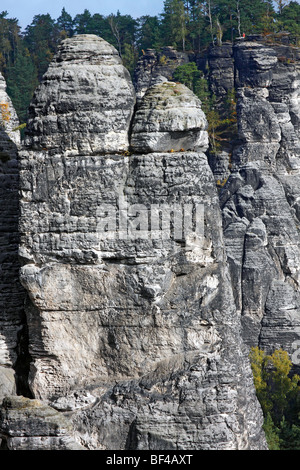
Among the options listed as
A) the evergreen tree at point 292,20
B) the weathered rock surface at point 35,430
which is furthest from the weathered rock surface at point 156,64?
the weathered rock surface at point 35,430

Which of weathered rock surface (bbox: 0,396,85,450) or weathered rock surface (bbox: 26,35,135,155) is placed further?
weathered rock surface (bbox: 26,35,135,155)

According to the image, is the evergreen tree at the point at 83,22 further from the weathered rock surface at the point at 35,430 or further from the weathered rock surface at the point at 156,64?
the weathered rock surface at the point at 35,430

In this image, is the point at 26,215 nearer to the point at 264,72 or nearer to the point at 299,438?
the point at 299,438

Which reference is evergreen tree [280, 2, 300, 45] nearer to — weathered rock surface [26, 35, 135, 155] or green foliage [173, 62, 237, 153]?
green foliage [173, 62, 237, 153]

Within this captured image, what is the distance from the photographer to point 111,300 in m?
16.5

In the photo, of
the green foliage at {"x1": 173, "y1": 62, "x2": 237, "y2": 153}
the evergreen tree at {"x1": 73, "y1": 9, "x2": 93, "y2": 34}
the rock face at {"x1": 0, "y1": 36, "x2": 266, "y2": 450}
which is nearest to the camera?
the rock face at {"x1": 0, "y1": 36, "x2": 266, "y2": 450}

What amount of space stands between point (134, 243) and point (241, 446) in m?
4.15

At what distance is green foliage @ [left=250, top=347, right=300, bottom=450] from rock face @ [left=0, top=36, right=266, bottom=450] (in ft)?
70.3

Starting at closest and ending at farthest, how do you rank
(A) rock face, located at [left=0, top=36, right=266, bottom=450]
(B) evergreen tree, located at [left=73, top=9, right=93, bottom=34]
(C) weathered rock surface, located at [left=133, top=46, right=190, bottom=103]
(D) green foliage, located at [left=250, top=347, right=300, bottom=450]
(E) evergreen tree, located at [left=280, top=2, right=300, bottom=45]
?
1. (A) rock face, located at [left=0, top=36, right=266, bottom=450]
2. (D) green foliage, located at [left=250, top=347, right=300, bottom=450]
3. (E) evergreen tree, located at [left=280, top=2, right=300, bottom=45]
4. (C) weathered rock surface, located at [left=133, top=46, right=190, bottom=103]
5. (B) evergreen tree, located at [left=73, top=9, right=93, bottom=34]

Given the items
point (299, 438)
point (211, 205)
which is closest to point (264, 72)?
point (299, 438)

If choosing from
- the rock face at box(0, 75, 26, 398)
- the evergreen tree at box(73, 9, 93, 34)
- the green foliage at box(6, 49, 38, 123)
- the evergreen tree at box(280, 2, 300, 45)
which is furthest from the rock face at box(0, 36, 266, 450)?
the evergreen tree at box(73, 9, 93, 34)

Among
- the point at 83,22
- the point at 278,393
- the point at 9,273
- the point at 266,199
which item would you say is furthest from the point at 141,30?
the point at 9,273

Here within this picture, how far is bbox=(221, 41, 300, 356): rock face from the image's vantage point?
52.1 meters

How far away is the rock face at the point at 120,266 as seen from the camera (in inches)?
640
